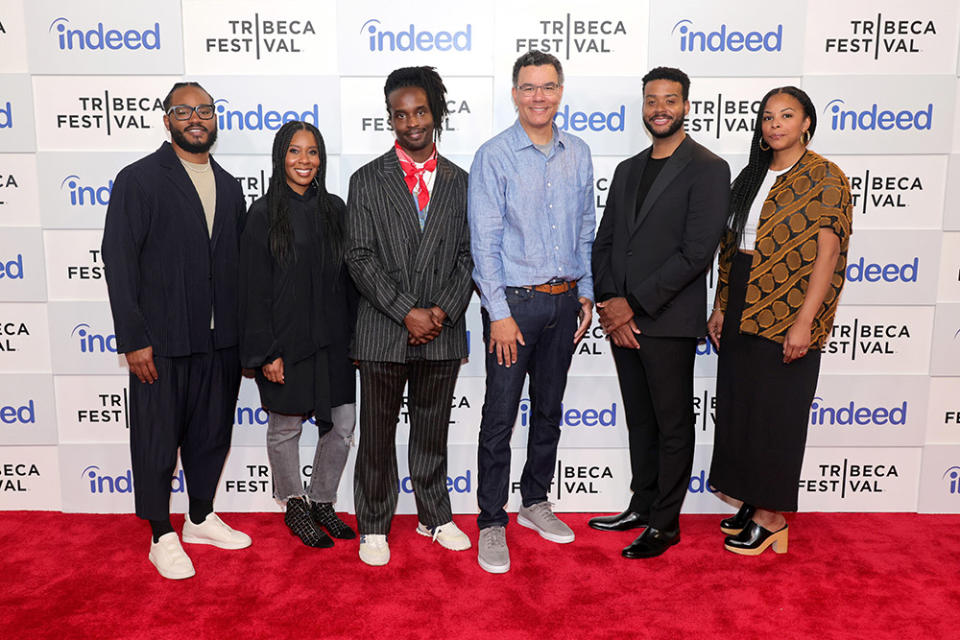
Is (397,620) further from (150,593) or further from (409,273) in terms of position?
(409,273)

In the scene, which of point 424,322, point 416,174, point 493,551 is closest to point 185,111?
point 416,174

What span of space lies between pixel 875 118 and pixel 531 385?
2159 millimetres

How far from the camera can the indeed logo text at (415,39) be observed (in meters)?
3.50

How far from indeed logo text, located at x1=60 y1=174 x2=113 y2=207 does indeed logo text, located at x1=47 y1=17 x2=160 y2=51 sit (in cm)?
63

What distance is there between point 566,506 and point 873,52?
2.72m

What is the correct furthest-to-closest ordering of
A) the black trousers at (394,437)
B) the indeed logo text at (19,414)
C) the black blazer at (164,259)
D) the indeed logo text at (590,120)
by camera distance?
the indeed logo text at (19,414), the indeed logo text at (590,120), the black trousers at (394,437), the black blazer at (164,259)

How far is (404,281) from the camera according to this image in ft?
10.1

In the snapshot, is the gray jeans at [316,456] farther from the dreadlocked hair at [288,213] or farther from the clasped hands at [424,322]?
the dreadlocked hair at [288,213]

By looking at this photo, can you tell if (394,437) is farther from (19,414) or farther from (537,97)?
(19,414)

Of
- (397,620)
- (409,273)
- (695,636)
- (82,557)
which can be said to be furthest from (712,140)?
(82,557)

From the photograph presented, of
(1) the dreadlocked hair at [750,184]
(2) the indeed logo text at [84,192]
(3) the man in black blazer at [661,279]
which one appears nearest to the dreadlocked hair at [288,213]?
(2) the indeed logo text at [84,192]

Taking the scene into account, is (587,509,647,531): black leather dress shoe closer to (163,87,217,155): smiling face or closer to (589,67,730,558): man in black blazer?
(589,67,730,558): man in black blazer

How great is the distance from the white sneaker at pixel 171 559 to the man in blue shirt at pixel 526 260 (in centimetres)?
125

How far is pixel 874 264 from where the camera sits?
145 inches
